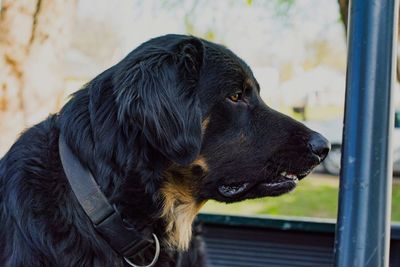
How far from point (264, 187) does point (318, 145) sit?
283mm

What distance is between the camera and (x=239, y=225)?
10.9 ft

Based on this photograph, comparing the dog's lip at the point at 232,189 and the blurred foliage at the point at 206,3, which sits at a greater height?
the blurred foliage at the point at 206,3

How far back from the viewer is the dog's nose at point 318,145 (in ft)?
7.82

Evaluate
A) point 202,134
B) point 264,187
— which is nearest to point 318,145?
point 264,187

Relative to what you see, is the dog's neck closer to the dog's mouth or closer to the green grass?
the dog's mouth

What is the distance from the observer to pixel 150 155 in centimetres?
222

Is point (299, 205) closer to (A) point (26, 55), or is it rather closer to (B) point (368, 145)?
(A) point (26, 55)

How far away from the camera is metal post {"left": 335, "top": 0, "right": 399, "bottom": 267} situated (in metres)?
1.88

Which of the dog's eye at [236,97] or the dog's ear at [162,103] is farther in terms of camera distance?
the dog's eye at [236,97]

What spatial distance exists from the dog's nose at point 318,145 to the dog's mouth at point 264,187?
98mm

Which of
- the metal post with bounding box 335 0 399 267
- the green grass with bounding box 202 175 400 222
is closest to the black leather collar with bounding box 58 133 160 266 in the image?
the metal post with bounding box 335 0 399 267

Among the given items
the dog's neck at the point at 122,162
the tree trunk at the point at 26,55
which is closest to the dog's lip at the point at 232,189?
the dog's neck at the point at 122,162

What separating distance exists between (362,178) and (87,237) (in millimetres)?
1020

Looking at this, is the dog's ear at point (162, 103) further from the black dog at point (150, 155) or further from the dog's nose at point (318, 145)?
the dog's nose at point (318, 145)
